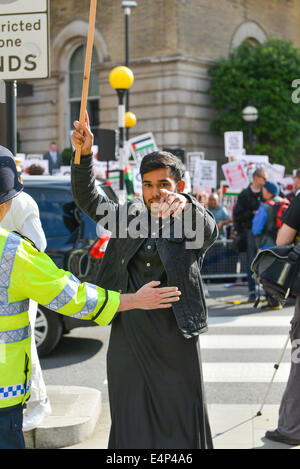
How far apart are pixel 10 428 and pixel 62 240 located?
4.75 metres

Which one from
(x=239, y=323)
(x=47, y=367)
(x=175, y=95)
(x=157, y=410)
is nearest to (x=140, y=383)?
(x=157, y=410)

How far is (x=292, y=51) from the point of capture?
25141 millimetres

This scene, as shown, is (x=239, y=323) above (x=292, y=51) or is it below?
below

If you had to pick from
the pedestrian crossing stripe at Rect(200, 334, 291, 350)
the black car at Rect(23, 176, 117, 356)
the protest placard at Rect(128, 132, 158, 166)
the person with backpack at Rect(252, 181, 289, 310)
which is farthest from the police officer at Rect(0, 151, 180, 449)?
the protest placard at Rect(128, 132, 158, 166)

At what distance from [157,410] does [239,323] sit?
227 inches

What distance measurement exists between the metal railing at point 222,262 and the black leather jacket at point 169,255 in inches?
350

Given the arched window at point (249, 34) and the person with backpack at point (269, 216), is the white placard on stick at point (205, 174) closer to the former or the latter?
the person with backpack at point (269, 216)

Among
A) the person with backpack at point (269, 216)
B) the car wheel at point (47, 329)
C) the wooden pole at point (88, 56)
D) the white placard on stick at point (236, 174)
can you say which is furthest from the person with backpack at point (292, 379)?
the white placard on stick at point (236, 174)

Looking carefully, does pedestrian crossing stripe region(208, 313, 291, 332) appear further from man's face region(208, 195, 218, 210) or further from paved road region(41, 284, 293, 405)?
man's face region(208, 195, 218, 210)

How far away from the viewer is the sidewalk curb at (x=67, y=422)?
466 cm

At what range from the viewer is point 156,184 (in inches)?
133

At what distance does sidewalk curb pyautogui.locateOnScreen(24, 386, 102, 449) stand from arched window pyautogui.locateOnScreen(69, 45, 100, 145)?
22.4 metres

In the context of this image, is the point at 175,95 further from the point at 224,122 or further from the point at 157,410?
the point at 157,410
